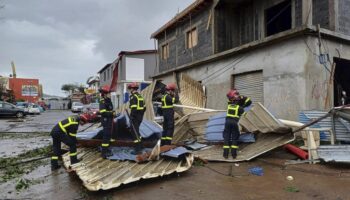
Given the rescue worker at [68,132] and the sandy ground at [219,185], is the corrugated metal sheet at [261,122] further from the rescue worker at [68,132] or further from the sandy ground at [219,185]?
the rescue worker at [68,132]

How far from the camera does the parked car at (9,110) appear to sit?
2730 cm

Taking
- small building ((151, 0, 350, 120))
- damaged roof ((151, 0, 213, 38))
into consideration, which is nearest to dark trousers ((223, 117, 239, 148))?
small building ((151, 0, 350, 120))

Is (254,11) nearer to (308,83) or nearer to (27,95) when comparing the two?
(308,83)

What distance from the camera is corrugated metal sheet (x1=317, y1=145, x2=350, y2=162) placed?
6247 mm

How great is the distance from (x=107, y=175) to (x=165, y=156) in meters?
1.45

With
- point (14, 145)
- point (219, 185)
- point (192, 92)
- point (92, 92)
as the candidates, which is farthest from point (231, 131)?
point (92, 92)

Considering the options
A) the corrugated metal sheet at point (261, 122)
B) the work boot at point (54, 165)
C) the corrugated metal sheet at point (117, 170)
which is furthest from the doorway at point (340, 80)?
the work boot at point (54, 165)

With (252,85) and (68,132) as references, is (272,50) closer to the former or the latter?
(252,85)

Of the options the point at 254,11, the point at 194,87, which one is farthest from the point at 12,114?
the point at 254,11

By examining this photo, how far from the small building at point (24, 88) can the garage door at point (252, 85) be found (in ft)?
146

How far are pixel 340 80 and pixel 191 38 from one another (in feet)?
25.5

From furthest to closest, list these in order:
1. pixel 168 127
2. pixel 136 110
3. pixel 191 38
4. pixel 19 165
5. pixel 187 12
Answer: pixel 191 38 < pixel 187 12 < pixel 168 127 < pixel 19 165 < pixel 136 110

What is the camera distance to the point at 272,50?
32.9 ft

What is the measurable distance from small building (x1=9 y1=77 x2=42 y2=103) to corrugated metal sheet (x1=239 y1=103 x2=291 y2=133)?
47.6 m
